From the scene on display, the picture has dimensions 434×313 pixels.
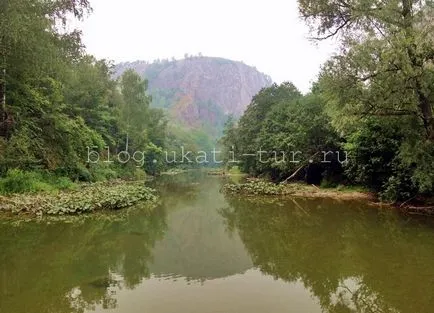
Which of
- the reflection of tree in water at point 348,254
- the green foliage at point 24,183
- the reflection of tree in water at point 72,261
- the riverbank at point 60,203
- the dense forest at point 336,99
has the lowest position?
the reflection of tree in water at point 348,254

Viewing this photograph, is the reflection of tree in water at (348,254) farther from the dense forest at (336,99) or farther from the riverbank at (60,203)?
the riverbank at (60,203)

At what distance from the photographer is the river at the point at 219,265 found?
21.9 ft

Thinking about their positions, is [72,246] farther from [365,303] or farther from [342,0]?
[342,0]

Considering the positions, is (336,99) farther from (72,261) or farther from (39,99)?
(39,99)

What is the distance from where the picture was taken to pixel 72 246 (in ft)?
35.4

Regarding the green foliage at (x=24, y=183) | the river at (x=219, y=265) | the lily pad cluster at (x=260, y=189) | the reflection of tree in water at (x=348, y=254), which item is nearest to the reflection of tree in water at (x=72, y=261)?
the river at (x=219, y=265)

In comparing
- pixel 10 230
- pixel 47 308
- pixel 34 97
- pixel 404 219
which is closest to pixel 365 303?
pixel 47 308

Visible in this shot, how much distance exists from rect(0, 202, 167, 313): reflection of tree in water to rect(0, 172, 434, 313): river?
0.09ft

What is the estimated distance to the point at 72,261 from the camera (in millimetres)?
9242

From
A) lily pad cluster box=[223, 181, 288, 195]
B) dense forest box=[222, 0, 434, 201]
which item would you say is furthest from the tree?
lily pad cluster box=[223, 181, 288, 195]

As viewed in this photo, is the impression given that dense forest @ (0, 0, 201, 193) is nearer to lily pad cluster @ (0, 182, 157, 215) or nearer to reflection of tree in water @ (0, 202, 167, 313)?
lily pad cluster @ (0, 182, 157, 215)

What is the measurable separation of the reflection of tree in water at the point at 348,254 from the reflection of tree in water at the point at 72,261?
10.3 ft

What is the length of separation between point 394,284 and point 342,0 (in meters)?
13.5

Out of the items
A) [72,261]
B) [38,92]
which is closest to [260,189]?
[38,92]
